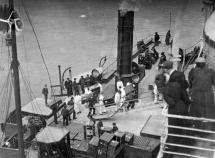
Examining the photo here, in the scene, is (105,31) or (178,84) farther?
(105,31)

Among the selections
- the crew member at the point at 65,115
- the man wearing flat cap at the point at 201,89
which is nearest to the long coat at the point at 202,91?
the man wearing flat cap at the point at 201,89

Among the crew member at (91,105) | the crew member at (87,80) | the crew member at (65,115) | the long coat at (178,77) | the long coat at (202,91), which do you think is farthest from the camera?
the crew member at (87,80)

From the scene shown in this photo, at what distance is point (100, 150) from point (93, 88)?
6.72 metres

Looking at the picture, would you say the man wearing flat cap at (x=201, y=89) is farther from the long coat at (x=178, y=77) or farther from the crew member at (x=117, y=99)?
the crew member at (x=117, y=99)

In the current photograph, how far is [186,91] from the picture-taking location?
298 inches

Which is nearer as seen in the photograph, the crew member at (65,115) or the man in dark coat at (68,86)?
the crew member at (65,115)

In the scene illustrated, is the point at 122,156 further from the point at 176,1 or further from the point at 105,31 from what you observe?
the point at 176,1

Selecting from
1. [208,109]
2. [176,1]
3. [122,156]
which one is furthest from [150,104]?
[176,1]

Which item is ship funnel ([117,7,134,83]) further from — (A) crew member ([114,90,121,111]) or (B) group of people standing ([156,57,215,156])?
(B) group of people standing ([156,57,215,156])

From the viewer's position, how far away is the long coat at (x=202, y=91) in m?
7.45

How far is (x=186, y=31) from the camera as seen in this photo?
1344 inches

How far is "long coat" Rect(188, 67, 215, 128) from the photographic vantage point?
293 inches

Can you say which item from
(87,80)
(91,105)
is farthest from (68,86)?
(91,105)

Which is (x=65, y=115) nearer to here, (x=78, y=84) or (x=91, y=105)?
Answer: (x=91, y=105)
